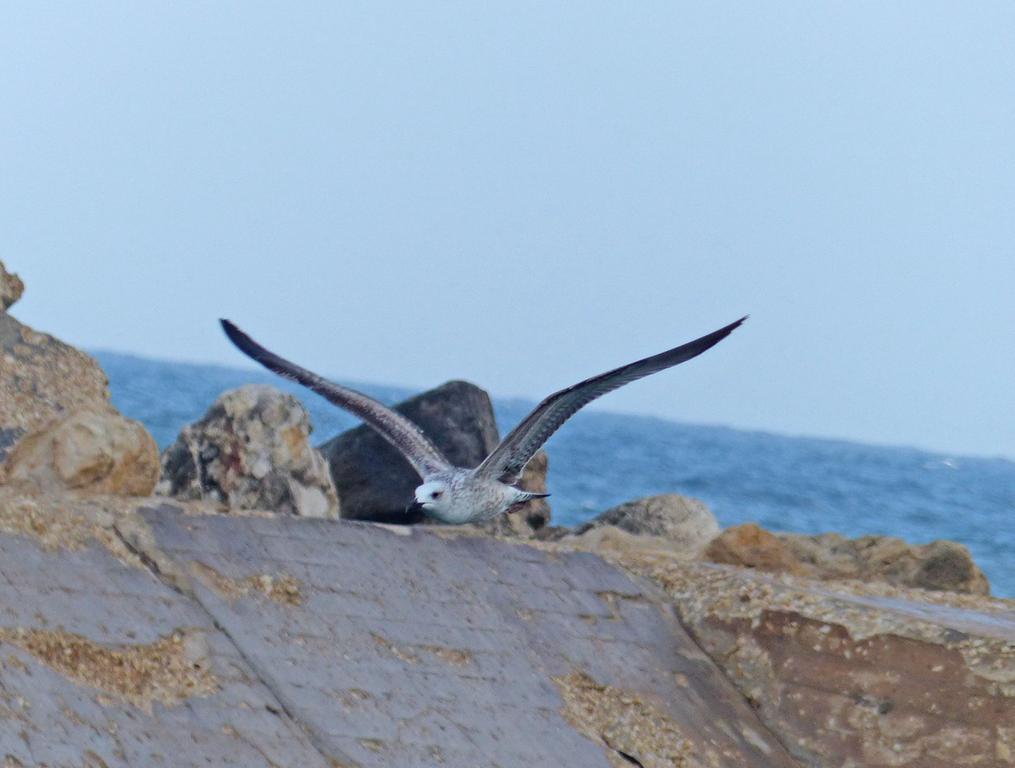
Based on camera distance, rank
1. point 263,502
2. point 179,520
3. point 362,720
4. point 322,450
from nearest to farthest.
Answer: point 362,720 → point 179,520 → point 263,502 → point 322,450

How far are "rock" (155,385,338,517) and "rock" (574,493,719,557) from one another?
259 cm

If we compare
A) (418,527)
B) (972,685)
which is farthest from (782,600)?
(418,527)

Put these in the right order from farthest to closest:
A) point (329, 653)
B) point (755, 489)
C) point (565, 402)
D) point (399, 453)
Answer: point (755, 489)
point (399, 453)
point (565, 402)
point (329, 653)

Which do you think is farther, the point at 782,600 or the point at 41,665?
the point at 782,600

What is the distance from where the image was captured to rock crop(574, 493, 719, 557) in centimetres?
1105

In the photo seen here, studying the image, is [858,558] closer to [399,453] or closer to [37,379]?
[399,453]

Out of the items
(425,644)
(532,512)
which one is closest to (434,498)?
(425,644)

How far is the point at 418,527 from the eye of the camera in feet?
22.6

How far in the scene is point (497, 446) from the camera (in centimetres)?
793

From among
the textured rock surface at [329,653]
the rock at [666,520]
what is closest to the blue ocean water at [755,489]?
the rock at [666,520]

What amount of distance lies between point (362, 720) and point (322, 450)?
506 centimetres

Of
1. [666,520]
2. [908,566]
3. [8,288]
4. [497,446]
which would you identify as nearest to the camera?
[497,446]

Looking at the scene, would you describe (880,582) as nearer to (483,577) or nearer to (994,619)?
(994,619)

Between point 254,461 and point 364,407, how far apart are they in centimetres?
98
